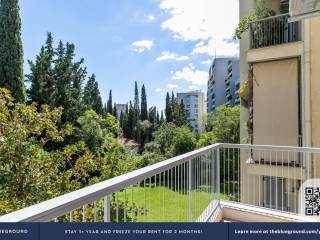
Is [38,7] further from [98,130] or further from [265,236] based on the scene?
[265,236]

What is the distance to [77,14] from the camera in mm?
18625

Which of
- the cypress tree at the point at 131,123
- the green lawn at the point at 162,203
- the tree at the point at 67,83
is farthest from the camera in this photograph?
the cypress tree at the point at 131,123

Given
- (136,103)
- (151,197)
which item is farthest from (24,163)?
(136,103)

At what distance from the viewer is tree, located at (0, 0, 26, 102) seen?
50.4 feet

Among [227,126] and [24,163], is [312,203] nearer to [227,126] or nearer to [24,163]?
[24,163]

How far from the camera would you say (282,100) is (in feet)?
26.6

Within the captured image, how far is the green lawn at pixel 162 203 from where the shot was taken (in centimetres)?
217

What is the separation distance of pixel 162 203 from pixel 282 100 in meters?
6.58

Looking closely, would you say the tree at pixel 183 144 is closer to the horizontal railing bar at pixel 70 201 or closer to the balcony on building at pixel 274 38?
the balcony on building at pixel 274 38

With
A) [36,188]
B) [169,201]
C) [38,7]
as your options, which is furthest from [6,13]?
[169,201]

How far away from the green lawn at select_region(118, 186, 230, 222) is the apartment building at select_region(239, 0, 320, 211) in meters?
4.38

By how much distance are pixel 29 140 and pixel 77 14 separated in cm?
1513

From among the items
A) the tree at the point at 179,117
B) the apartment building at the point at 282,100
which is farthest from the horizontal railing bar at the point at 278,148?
the tree at the point at 179,117

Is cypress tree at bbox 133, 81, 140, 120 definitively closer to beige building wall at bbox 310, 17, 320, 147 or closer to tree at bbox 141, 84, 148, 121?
tree at bbox 141, 84, 148, 121
